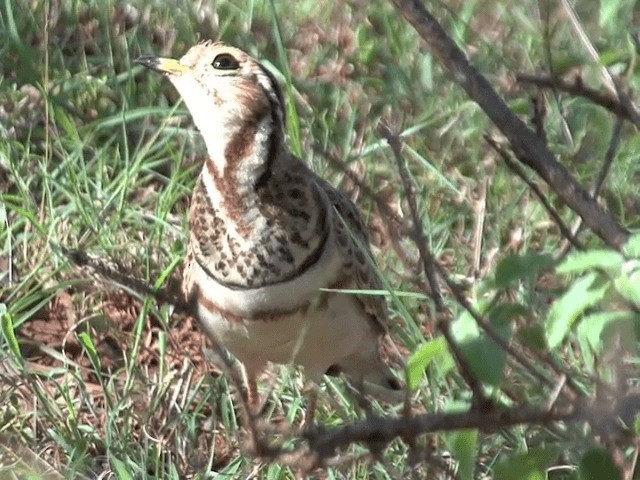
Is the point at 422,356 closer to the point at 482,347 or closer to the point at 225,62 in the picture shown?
the point at 482,347

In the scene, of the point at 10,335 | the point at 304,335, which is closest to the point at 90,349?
the point at 10,335

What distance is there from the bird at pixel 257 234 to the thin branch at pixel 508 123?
135cm

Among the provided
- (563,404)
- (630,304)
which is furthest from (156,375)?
(630,304)

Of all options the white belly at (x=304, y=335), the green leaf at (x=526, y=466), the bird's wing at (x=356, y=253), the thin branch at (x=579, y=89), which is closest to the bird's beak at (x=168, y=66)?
the bird's wing at (x=356, y=253)

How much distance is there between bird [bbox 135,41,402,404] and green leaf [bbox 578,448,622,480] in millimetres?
1568

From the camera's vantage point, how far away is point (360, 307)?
3.65m

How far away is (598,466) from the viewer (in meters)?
1.78

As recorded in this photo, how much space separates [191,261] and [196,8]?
6.39ft

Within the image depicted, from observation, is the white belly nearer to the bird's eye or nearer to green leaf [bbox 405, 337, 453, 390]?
the bird's eye

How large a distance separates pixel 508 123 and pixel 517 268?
282 millimetres

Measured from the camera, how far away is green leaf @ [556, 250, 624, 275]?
5.47ft

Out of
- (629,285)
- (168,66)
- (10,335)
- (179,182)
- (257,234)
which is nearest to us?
(629,285)

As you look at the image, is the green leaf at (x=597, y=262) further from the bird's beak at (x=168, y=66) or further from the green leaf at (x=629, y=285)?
the bird's beak at (x=168, y=66)

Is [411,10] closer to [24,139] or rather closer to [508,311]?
[508,311]
